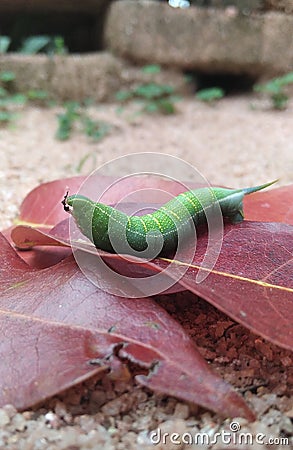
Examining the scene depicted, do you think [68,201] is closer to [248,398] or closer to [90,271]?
[90,271]

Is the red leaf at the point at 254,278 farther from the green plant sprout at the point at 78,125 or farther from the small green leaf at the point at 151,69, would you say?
the small green leaf at the point at 151,69

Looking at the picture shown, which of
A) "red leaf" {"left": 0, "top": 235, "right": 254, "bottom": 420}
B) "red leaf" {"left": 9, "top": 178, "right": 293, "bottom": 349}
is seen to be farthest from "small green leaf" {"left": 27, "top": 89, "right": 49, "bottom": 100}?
"red leaf" {"left": 0, "top": 235, "right": 254, "bottom": 420}

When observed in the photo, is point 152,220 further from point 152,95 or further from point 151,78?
point 151,78

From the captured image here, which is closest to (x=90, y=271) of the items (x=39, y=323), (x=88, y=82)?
(x=39, y=323)

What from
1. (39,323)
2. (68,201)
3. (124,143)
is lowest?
(124,143)

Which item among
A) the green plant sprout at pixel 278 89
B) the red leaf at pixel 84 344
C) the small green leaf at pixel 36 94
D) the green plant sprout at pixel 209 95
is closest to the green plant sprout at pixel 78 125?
the small green leaf at pixel 36 94
